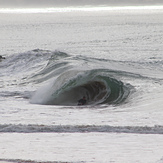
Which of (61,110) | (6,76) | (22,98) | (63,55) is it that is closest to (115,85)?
(22,98)

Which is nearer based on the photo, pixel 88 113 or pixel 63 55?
pixel 88 113

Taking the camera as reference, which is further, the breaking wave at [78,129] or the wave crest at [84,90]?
the wave crest at [84,90]

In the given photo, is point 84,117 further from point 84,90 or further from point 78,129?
point 84,90

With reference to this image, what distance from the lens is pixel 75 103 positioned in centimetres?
1850

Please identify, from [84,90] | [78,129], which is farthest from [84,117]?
[84,90]

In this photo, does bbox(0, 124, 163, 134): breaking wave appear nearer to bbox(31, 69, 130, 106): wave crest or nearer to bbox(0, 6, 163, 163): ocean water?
bbox(0, 6, 163, 163): ocean water

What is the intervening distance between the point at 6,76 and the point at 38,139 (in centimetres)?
1850

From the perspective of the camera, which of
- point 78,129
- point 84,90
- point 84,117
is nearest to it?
point 78,129

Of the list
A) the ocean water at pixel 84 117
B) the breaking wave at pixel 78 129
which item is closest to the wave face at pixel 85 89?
the ocean water at pixel 84 117

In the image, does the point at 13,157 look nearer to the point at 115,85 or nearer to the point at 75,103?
the point at 75,103

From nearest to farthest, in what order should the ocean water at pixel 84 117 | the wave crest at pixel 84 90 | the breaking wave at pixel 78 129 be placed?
the ocean water at pixel 84 117
the breaking wave at pixel 78 129
the wave crest at pixel 84 90

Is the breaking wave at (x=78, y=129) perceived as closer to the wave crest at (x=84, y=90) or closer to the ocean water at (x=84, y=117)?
the ocean water at (x=84, y=117)

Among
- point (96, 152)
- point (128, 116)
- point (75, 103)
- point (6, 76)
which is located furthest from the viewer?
point (6, 76)

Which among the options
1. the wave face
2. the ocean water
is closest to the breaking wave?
the ocean water
